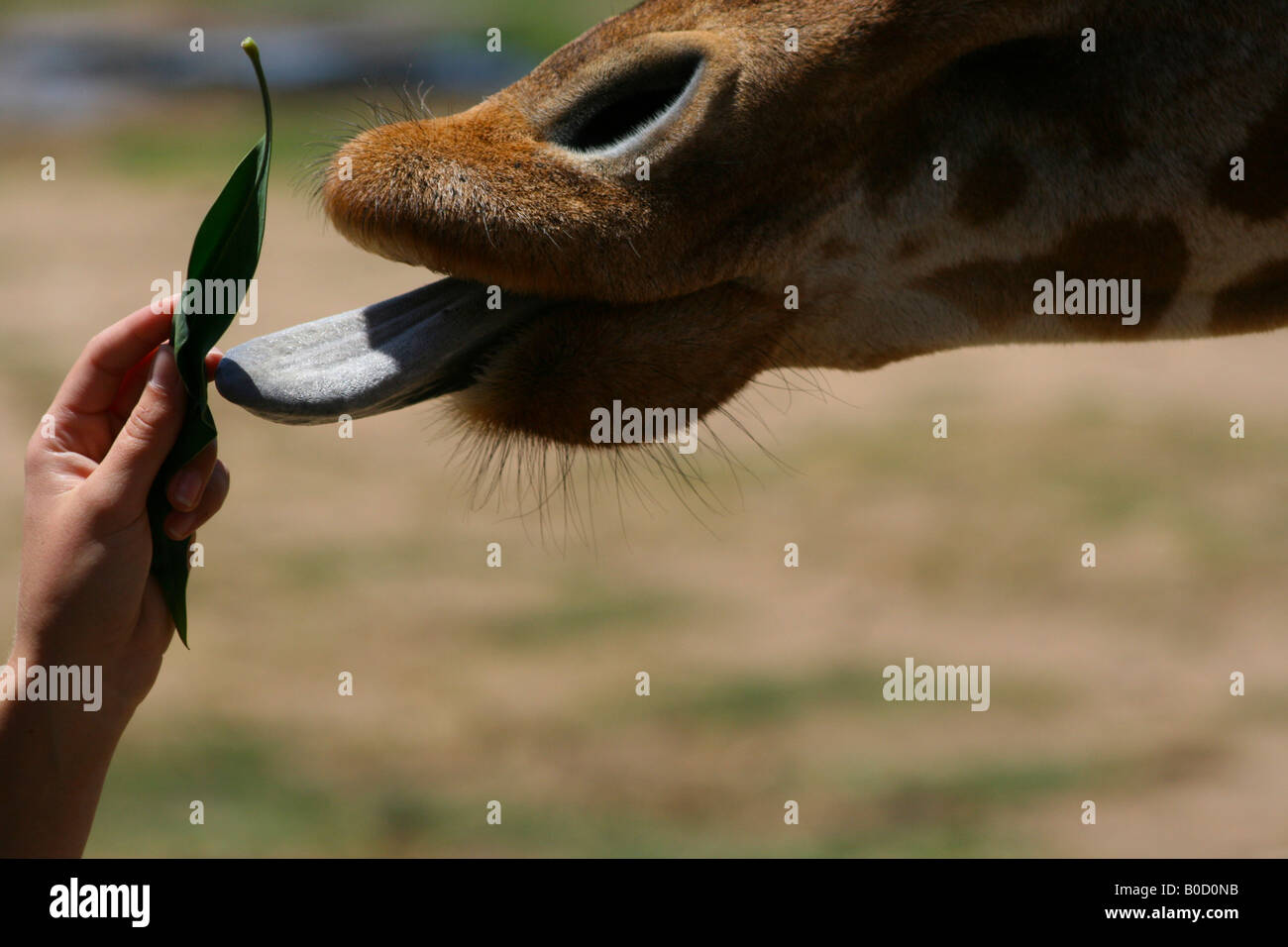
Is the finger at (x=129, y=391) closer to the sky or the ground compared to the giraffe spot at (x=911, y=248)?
closer to the ground

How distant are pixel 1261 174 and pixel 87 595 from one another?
1.64 meters

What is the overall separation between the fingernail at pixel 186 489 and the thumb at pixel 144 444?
0.10 ft

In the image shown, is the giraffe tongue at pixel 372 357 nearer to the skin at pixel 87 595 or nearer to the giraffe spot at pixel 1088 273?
the skin at pixel 87 595

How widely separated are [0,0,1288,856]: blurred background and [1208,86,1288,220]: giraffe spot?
110 centimetres

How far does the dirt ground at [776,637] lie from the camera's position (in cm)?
434

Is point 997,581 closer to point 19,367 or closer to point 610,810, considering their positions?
point 610,810

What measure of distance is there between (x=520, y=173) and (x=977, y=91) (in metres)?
0.65

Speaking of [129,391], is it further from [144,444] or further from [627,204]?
[627,204]

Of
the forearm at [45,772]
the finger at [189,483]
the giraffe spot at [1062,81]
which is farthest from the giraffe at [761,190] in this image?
the forearm at [45,772]

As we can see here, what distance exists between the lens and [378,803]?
173 inches

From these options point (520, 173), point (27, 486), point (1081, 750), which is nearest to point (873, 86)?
point (520, 173)

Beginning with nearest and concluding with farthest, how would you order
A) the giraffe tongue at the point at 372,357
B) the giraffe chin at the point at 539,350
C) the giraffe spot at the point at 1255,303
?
the giraffe tongue at the point at 372,357 < the giraffe chin at the point at 539,350 < the giraffe spot at the point at 1255,303

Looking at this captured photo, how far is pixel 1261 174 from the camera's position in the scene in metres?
2.04

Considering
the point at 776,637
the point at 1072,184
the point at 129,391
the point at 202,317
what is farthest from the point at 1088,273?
the point at 776,637
